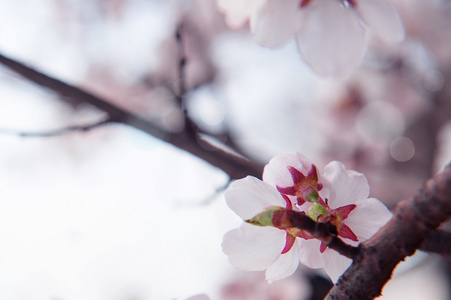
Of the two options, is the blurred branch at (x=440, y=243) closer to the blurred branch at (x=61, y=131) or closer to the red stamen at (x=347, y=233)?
the red stamen at (x=347, y=233)

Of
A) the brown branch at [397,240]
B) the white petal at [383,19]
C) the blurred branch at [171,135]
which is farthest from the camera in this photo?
the blurred branch at [171,135]

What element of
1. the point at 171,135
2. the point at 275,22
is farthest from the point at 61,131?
the point at 275,22

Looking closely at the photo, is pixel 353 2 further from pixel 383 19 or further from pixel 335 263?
pixel 335 263

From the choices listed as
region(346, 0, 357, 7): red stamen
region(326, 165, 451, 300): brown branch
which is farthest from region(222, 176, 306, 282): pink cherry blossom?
region(346, 0, 357, 7): red stamen

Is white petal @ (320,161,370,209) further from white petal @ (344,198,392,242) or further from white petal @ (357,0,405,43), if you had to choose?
white petal @ (357,0,405,43)

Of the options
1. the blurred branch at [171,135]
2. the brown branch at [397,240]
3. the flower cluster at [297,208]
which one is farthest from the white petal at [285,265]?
the blurred branch at [171,135]

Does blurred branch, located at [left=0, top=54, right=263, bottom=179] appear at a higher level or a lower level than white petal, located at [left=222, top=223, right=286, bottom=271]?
lower

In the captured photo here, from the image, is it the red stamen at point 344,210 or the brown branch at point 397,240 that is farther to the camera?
the red stamen at point 344,210
